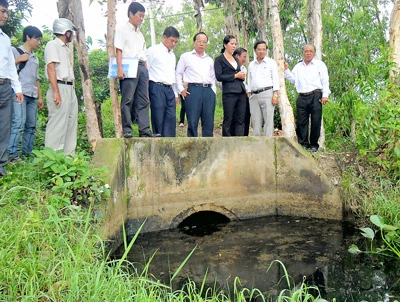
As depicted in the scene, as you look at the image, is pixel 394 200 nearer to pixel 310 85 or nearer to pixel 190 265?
pixel 310 85

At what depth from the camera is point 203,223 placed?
5766 mm

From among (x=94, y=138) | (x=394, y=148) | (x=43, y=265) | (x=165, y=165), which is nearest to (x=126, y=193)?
(x=165, y=165)

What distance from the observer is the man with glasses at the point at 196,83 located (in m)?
5.65

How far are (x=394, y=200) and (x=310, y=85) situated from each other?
2095mm

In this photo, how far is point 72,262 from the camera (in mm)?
2828

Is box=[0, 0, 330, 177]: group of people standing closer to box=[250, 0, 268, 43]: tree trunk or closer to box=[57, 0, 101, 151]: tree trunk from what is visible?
box=[57, 0, 101, 151]: tree trunk

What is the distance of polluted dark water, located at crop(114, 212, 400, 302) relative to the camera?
376 cm

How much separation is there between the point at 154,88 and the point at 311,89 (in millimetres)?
2469

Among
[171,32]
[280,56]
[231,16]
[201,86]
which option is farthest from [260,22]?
[171,32]

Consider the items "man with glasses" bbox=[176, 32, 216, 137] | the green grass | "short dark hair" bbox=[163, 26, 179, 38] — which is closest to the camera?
the green grass

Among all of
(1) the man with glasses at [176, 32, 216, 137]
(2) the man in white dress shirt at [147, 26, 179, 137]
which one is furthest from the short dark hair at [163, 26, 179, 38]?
(1) the man with glasses at [176, 32, 216, 137]

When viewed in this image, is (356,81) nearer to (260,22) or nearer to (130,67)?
(130,67)

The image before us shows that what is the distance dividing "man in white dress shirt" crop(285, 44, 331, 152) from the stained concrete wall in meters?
0.62

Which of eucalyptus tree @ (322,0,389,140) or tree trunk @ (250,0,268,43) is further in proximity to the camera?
tree trunk @ (250,0,268,43)
